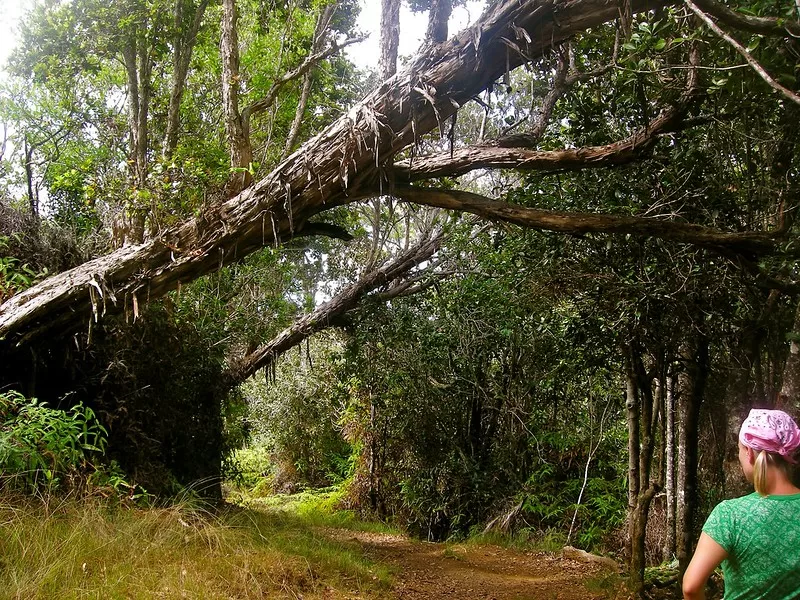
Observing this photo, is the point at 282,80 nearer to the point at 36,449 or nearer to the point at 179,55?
the point at 179,55

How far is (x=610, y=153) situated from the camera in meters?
4.45

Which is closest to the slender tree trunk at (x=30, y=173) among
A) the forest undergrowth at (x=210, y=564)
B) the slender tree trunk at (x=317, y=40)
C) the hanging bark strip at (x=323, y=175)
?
the hanging bark strip at (x=323, y=175)

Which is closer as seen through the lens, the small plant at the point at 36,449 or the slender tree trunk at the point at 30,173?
the small plant at the point at 36,449

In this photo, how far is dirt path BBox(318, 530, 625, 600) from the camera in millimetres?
5234

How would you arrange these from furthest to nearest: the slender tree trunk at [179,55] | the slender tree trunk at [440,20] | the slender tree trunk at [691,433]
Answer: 1. the slender tree trunk at [179,55]
2. the slender tree trunk at [440,20]
3. the slender tree trunk at [691,433]

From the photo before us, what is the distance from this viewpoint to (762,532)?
1899 millimetres

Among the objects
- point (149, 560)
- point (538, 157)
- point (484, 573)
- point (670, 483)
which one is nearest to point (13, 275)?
point (149, 560)

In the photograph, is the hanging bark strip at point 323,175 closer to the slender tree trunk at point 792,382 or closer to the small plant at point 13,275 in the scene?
the small plant at point 13,275

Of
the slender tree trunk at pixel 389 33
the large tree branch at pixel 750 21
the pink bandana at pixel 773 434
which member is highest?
the slender tree trunk at pixel 389 33

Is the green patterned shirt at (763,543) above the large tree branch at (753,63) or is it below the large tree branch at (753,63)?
below

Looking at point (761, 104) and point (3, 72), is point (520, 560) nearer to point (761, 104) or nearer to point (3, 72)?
point (761, 104)

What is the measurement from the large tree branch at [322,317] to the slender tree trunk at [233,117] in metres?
4.50

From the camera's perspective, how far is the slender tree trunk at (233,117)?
18.9 ft

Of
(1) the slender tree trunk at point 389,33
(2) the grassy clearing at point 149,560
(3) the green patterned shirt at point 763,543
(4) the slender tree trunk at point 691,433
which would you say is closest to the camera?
(3) the green patterned shirt at point 763,543
